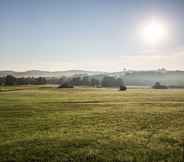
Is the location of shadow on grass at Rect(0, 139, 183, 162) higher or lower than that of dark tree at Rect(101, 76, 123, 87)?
lower

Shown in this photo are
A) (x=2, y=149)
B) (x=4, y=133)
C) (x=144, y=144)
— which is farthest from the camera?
(x=4, y=133)

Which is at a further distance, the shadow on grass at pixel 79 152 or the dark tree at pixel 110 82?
the dark tree at pixel 110 82

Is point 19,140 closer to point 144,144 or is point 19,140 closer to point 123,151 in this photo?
point 123,151

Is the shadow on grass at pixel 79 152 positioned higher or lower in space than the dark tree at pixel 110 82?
lower

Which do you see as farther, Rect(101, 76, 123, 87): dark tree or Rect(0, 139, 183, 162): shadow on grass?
Rect(101, 76, 123, 87): dark tree

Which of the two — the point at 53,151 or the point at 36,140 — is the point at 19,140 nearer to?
the point at 36,140

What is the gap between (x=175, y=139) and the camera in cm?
1442

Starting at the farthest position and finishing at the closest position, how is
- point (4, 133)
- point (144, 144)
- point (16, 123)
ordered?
point (16, 123)
point (4, 133)
point (144, 144)

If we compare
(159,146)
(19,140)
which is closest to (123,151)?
(159,146)

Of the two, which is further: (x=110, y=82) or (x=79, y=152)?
(x=110, y=82)

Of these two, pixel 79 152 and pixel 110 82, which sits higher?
pixel 110 82

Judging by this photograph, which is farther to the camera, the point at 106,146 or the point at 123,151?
the point at 106,146

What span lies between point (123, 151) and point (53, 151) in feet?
12.6

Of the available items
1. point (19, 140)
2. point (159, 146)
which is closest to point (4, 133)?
point (19, 140)
